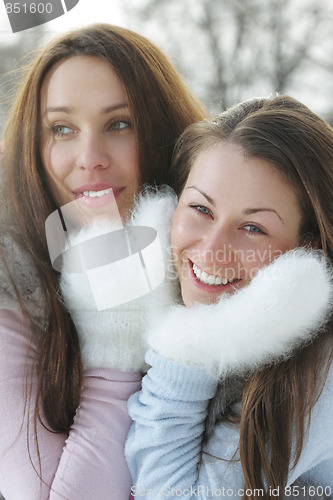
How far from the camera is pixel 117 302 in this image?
1.03 meters

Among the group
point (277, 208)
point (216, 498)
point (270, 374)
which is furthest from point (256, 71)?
point (216, 498)

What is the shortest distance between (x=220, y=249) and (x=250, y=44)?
5.18 feet

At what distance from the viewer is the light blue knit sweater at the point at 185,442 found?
34.7 inches

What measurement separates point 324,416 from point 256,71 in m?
1.67

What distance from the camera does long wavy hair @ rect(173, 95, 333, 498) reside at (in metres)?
0.87

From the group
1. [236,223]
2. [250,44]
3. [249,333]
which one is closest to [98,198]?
[236,223]

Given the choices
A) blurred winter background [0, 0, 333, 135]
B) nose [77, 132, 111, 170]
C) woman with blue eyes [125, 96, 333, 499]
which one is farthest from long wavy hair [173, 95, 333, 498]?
blurred winter background [0, 0, 333, 135]

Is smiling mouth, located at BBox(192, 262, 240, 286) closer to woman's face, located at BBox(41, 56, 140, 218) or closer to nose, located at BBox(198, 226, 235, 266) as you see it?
nose, located at BBox(198, 226, 235, 266)

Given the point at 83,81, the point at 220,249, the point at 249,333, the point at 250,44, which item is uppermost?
the point at 83,81

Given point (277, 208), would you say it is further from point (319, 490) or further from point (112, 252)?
point (319, 490)

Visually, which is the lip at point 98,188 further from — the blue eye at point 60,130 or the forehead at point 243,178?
the forehead at point 243,178

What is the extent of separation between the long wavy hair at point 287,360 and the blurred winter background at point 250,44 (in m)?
0.56

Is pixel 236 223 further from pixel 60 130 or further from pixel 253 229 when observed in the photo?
pixel 60 130

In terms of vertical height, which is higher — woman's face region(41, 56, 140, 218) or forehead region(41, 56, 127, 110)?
forehead region(41, 56, 127, 110)
